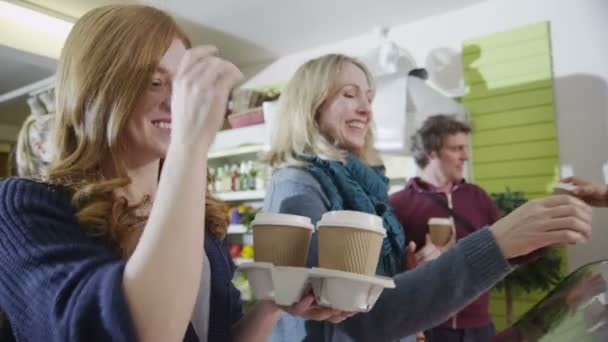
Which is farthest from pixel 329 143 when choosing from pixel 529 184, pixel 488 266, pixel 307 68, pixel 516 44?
pixel 516 44

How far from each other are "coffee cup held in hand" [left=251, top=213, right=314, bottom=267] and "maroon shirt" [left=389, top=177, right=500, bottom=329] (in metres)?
1.26

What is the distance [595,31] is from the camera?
2559 mm

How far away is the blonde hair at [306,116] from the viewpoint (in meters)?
1.14

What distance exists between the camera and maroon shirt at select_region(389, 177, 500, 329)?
202 cm

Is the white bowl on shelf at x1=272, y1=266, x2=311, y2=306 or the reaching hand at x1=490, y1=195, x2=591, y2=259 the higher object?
the reaching hand at x1=490, y1=195, x2=591, y2=259

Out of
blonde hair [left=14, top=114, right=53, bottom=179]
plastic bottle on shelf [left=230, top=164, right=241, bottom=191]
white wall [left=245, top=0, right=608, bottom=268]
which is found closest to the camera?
blonde hair [left=14, top=114, right=53, bottom=179]

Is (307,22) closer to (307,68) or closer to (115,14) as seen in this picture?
(307,68)

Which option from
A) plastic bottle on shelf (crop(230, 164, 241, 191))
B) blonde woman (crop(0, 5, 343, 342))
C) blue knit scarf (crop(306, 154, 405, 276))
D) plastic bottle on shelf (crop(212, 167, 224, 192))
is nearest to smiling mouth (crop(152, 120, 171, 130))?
blonde woman (crop(0, 5, 343, 342))

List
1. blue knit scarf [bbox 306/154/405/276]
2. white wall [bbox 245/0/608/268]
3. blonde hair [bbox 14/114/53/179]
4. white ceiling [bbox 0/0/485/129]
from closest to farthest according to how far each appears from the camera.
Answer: blue knit scarf [bbox 306/154/405/276] < blonde hair [bbox 14/114/53/179] < white wall [bbox 245/0/608/268] < white ceiling [bbox 0/0/485/129]

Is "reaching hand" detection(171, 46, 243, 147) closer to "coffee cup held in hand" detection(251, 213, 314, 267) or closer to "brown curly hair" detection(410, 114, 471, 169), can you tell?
"coffee cup held in hand" detection(251, 213, 314, 267)

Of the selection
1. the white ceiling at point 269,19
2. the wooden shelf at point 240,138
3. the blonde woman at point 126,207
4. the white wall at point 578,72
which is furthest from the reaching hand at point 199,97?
the wooden shelf at point 240,138

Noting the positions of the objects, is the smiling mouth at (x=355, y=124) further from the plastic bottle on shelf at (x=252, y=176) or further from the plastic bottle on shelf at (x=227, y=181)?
the plastic bottle on shelf at (x=227, y=181)

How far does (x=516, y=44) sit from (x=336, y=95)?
204 centimetres

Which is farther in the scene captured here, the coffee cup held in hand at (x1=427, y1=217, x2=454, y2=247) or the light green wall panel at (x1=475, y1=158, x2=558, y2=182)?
the light green wall panel at (x1=475, y1=158, x2=558, y2=182)
